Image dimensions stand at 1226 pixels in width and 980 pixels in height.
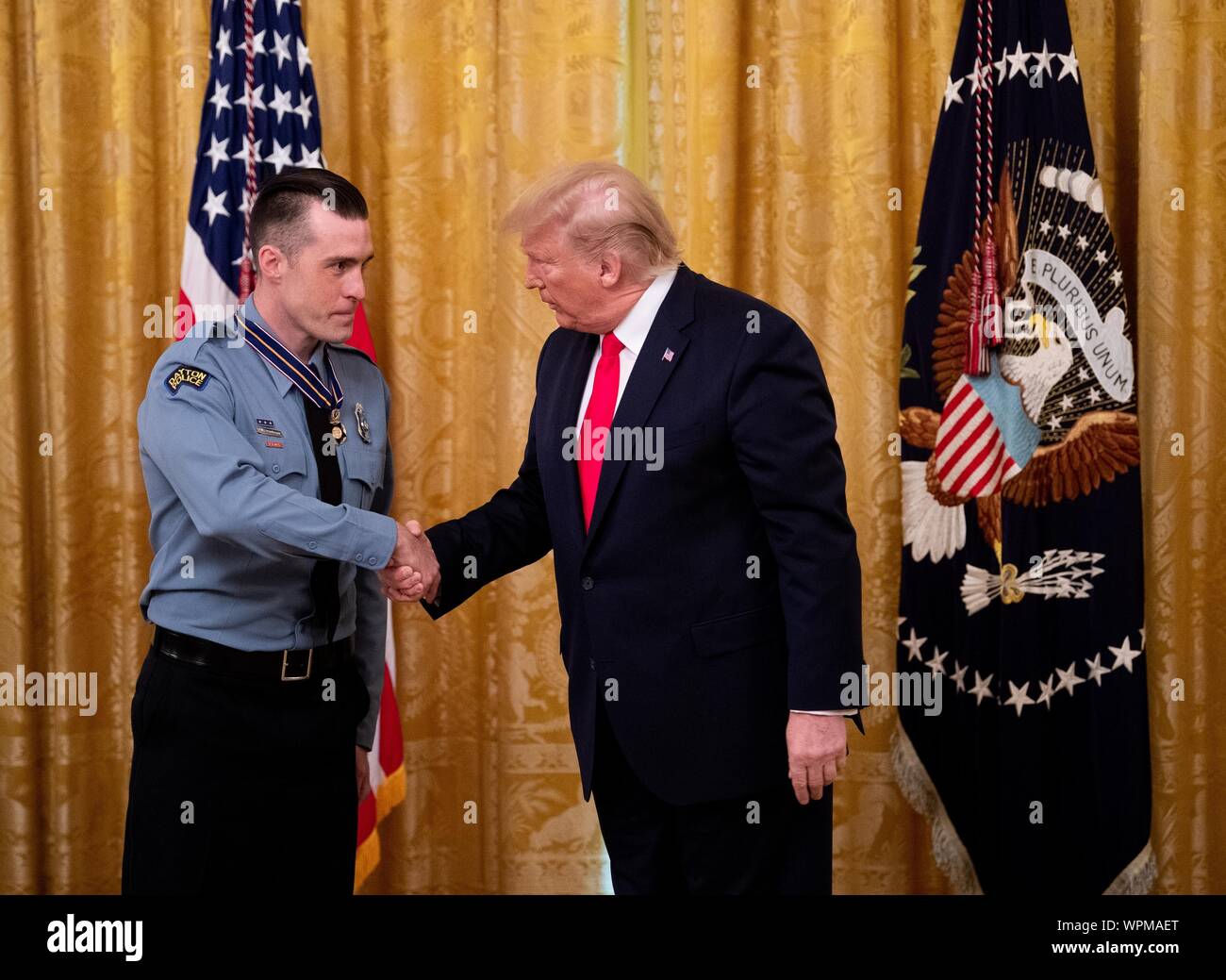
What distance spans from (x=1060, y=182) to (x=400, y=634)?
7.11 feet

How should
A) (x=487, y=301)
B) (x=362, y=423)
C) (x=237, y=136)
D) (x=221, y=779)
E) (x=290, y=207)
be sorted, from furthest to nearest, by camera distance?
1. (x=487, y=301)
2. (x=237, y=136)
3. (x=362, y=423)
4. (x=290, y=207)
5. (x=221, y=779)

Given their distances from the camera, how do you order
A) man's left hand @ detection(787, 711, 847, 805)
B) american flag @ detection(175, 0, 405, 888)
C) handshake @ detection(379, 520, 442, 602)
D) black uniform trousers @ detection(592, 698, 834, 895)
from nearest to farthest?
man's left hand @ detection(787, 711, 847, 805) < black uniform trousers @ detection(592, 698, 834, 895) < handshake @ detection(379, 520, 442, 602) < american flag @ detection(175, 0, 405, 888)

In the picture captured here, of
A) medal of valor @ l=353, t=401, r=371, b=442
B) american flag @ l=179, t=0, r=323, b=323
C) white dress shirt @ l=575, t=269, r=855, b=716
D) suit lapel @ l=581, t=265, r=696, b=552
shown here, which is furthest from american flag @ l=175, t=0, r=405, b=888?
suit lapel @ l=581, t=265, r=696, b=552

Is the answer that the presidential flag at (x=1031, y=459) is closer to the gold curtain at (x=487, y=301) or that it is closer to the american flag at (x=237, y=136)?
the gold curtain at (x=487, y=301)

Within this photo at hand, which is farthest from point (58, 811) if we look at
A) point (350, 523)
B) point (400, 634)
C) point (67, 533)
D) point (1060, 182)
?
point (1060, 182)

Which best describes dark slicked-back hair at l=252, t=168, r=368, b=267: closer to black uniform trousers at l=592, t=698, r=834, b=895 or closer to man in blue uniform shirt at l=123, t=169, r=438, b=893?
man in blue uniform shirt at l=123, t=169, r=438, b=893

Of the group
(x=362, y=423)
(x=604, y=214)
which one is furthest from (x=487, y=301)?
(x=604, y=214)

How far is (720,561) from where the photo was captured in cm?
206

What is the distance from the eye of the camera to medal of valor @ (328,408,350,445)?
87.6 inches

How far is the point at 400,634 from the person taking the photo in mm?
3375

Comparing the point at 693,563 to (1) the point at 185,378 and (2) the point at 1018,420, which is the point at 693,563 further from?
(2) the point at 1018,420

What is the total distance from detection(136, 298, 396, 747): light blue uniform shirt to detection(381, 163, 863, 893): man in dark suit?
0.43 metres

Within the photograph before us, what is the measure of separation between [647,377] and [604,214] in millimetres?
328
